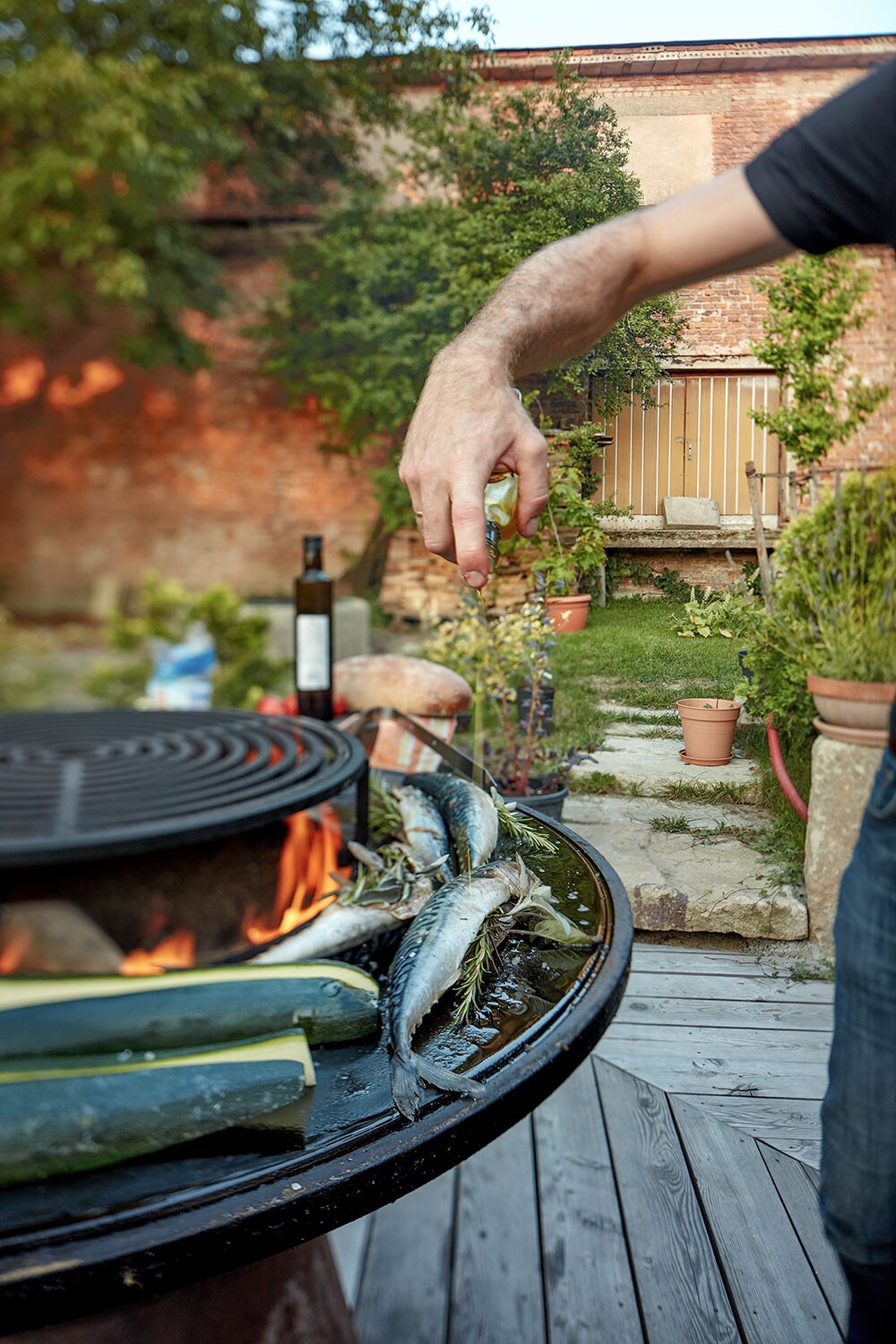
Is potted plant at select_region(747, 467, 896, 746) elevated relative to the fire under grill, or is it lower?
elevated

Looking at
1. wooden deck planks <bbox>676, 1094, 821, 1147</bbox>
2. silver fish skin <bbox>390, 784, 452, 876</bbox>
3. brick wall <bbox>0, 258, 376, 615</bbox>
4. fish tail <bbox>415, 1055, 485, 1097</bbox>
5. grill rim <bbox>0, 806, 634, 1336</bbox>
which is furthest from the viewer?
brick wall <bbox>0, 258, 376, 615</bbox>

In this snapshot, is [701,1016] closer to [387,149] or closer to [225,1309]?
[225,1309]

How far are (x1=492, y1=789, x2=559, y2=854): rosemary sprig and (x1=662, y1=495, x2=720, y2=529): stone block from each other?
27cm

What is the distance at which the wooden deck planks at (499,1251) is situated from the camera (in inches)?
48.1

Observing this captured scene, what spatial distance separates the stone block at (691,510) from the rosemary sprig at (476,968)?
33cm

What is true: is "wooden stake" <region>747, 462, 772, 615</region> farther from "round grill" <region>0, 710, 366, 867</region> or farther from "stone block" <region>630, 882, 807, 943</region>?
"round grill" <region>0, 710, 366, 867</region>

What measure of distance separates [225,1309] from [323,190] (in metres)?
1.69

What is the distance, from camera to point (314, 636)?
1318 mm

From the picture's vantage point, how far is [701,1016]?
0.71m

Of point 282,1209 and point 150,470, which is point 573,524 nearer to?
point 282,1209

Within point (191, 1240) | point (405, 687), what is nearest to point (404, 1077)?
point (191, 1240)

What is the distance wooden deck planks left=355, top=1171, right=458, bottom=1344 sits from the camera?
49.4 inches

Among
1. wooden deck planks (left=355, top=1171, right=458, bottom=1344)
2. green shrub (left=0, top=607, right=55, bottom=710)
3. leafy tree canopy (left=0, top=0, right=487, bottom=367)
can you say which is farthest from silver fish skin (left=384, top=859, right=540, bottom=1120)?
green shrub (left=0, top=607, right=55, bottom=710)

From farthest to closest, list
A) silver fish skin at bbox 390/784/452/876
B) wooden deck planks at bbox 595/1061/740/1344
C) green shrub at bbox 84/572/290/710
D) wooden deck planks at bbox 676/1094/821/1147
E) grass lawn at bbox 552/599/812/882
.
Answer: green shrub at bbox 84/572/290/710, wooden deck planks at bbox 595/1061/740/1344, silver fish skin at bbox 390/784/452/876, wooden deck planks at bbox 676/1094/821/1147, grass lawn at bbox 552/599/812/882
